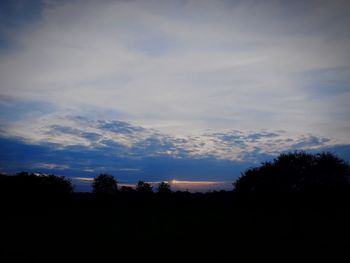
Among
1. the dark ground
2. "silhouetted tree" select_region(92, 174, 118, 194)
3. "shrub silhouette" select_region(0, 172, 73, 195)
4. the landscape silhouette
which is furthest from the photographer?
"silhouetted tree" select_region(92, 174, 118, 194)

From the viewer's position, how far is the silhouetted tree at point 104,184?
88375 mm

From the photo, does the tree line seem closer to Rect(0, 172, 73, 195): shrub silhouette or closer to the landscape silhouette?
Rect(0, 172, 73, 195): shrub silhouette

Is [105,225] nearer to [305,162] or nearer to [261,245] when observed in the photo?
[261,245]

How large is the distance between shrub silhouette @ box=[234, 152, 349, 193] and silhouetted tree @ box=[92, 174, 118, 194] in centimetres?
5087

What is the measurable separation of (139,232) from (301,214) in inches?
523

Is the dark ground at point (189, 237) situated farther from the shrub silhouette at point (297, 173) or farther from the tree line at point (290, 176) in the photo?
the shrub silhouette at point (297, 173)

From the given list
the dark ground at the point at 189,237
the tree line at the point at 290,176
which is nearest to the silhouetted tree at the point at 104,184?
the tree line at the point at 290,176

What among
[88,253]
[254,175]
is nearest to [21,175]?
[88,253]

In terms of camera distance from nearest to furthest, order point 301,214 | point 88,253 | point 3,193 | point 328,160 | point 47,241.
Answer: point 88,253 → point 47,241 → point 301,214 → point 3,193 → point 328,160

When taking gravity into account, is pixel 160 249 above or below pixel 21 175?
below

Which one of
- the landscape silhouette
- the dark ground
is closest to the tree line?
the landscape silhouette

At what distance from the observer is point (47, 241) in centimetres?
1666

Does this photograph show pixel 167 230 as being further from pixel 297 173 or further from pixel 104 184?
pixel 104 184

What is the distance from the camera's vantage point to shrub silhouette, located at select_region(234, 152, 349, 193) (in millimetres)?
46438
